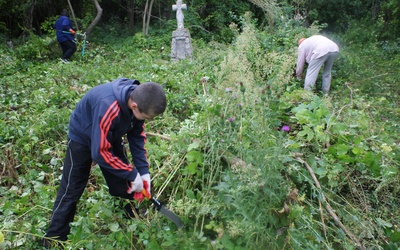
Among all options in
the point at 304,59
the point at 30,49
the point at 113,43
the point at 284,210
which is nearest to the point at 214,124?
the point at 284,210

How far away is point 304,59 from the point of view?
19.1 feet

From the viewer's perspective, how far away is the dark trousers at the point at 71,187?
2.64 meters

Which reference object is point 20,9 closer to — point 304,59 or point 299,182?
point 304,59

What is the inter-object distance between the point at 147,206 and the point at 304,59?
4004mm

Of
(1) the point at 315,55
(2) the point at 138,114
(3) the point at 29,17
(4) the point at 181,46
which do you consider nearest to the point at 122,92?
(2) the point at 138,114

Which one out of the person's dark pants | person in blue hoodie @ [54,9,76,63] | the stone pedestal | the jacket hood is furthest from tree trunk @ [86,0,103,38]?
the jacket hood

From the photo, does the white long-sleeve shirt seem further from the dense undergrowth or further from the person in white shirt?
the dense undergrowth

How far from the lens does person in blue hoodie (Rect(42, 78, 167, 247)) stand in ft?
7.43

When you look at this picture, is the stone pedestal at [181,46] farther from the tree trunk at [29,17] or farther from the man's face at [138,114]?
the man's face at [138,114]

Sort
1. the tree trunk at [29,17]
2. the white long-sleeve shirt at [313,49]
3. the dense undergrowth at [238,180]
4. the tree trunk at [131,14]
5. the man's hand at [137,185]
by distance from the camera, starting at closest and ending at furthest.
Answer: the dense undergrowth at [238,180], the man's hand at [137,185], the white long-sleeve shirt at [313,49], the tree trunk at [29,17], the tree trunk at [131,14]

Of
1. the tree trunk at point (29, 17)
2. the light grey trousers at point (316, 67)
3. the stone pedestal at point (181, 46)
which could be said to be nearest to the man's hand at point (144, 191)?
the light grey trousers at point (316, 67)

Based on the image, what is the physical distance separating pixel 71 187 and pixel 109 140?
0.64 metres

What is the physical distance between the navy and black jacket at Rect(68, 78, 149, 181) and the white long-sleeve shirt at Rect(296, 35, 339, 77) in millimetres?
3859

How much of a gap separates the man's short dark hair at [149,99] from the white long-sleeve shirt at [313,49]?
3.88m
